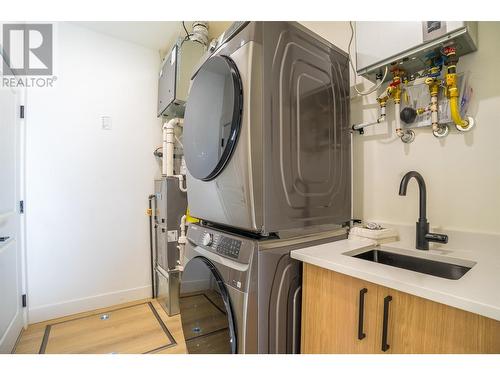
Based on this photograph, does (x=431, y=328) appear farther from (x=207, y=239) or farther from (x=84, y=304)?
(x=84, y=304)

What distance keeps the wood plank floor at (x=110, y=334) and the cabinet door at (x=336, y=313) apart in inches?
49.4

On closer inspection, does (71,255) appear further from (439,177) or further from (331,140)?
(439,177)

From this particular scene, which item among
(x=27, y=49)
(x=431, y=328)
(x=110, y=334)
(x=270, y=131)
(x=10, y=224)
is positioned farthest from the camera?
(x=27, y=49)

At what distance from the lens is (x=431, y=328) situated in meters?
0.72

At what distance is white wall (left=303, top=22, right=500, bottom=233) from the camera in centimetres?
110

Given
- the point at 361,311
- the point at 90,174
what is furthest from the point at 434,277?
the point at 90,174

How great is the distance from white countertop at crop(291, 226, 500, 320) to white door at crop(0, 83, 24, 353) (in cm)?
209

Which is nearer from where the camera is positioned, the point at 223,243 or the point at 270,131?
the point at 270,131

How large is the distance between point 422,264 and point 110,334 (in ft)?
7.78

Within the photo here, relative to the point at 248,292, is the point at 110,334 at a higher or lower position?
lower

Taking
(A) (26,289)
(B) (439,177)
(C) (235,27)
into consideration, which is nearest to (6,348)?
(A) (26,289)

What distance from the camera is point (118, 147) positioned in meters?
2.76

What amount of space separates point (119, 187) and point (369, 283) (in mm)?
2681

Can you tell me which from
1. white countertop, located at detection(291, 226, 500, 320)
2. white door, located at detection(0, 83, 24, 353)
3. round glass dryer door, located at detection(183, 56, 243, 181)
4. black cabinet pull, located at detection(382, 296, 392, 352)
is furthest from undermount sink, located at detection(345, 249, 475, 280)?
white door, located at detection(0, 83, 24, 353)
